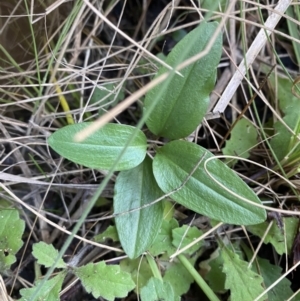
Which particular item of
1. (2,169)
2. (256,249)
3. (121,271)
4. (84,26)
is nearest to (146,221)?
(121,271)

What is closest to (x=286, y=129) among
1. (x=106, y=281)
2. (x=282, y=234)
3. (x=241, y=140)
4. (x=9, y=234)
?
(x=241, y=140)

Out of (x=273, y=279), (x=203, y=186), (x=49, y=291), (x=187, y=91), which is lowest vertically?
(x=49, y=291)

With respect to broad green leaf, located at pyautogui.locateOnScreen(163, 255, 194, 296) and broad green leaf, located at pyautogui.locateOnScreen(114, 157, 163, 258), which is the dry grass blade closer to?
broad green leaf, located at pyautogui.locateOnScreen(114, 157, 163, 258)

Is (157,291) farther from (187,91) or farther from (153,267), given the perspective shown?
(187,91)

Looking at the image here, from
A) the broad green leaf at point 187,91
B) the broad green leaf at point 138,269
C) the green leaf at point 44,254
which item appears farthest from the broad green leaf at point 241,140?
the green leaf at point 44,254

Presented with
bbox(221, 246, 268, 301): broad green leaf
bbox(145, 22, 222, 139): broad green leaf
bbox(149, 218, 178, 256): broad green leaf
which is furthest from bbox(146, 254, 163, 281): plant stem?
bbox(145, 22, 222, 139): broad green leaf

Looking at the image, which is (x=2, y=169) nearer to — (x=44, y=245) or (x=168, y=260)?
(x=44, y=245)
